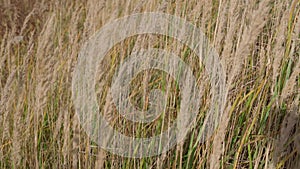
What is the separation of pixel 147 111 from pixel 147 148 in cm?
17

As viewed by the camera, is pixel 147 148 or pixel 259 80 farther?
pixel 259 80

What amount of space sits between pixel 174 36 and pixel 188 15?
6.6 inches

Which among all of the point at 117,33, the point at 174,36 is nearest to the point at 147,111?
the point at 174,36

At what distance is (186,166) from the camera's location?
127cm

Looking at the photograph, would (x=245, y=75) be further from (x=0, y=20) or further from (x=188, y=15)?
(x=0, y=20)

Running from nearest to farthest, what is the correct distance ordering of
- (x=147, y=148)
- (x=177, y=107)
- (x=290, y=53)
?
(x=147, y=148) < (x=177, y=107) < (x=290, y=53)

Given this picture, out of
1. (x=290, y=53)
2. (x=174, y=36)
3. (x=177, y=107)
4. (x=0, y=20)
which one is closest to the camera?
(x=177, y=107)

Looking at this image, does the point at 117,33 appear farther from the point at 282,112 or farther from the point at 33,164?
the point at 282,112

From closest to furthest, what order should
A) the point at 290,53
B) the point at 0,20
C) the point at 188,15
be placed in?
the point at 290,53, the point at 188,15, the point at 0,20

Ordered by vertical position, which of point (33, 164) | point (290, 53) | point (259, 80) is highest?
point (290, 53)

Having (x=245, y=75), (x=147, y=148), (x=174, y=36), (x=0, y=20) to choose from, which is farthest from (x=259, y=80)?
(x=0, y=20)

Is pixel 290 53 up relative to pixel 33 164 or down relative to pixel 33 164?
up

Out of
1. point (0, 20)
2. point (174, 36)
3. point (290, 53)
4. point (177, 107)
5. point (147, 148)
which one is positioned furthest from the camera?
point (0, 20)

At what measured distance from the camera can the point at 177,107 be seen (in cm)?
137
